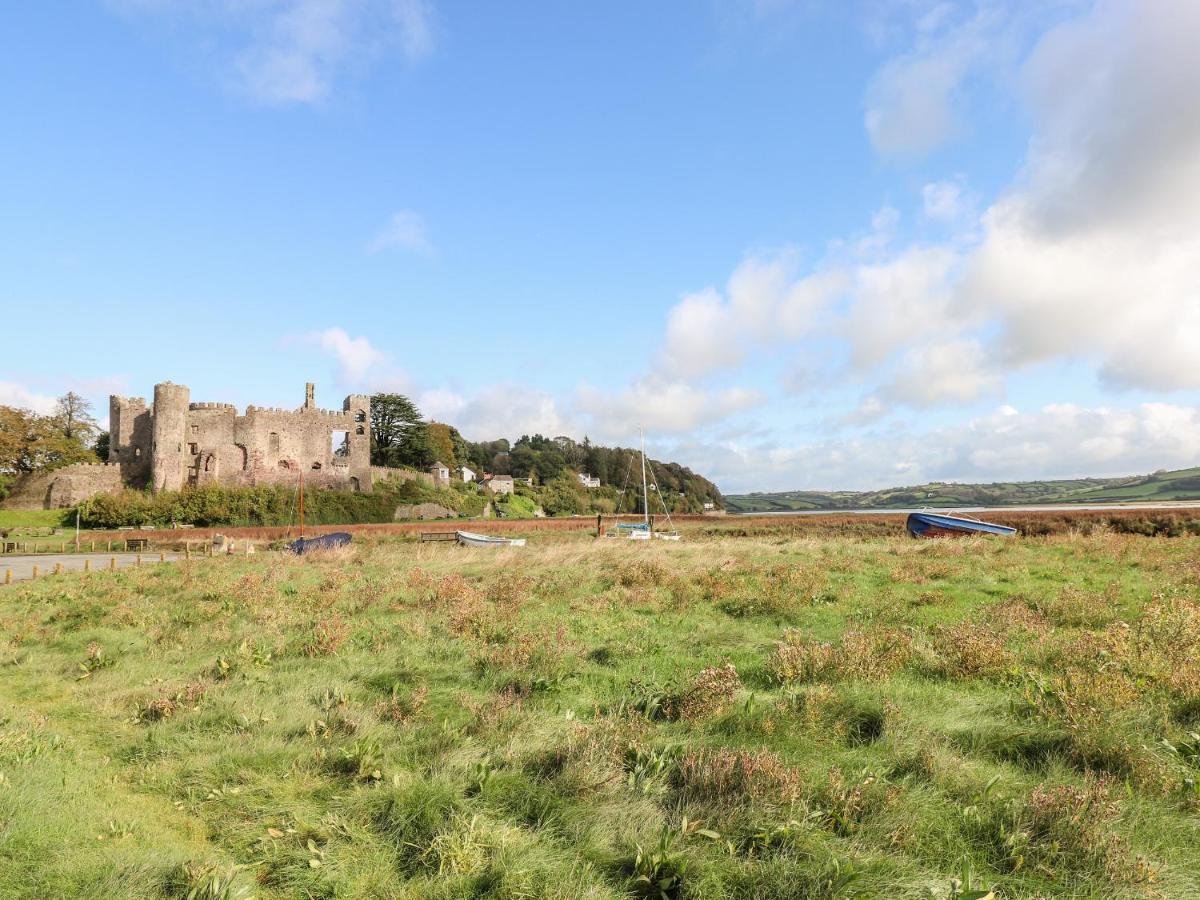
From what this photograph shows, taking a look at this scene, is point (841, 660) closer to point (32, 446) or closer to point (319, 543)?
point (319, 543)

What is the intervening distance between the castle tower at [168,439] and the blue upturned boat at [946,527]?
2366 inches

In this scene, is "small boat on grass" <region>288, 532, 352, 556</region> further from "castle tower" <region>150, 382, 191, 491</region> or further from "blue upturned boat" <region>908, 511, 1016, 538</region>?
"castle tower" <region>150, 382, 191, 491</region>

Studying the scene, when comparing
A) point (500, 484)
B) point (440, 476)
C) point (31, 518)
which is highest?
point (440, 476)

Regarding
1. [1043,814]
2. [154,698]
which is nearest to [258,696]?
[154,698]

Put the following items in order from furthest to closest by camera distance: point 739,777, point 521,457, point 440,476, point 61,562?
1. point 521,457
2. point 440,476
3. point 61,562
4. point 739,777

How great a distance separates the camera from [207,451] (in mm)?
60812

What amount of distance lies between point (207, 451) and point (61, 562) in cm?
3404

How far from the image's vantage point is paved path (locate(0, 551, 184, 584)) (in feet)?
81.1

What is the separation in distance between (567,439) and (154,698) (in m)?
154

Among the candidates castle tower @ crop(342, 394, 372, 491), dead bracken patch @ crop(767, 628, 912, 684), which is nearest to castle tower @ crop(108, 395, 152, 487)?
castle tower @ crop(342, 394, 372, 491)

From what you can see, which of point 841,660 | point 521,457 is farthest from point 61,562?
point 521,457

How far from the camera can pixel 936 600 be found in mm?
13547

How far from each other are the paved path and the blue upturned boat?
37.0 m

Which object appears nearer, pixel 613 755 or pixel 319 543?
pixel 613 755
